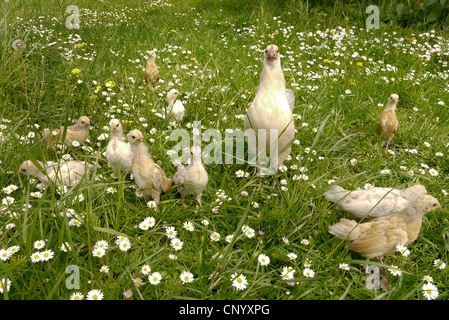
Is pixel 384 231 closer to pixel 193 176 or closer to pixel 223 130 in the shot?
pixel 193 176

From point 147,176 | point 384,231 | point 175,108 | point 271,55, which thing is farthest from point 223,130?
point 384,231

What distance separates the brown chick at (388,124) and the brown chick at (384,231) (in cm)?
152

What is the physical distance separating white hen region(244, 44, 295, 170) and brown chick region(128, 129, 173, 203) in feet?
3.36

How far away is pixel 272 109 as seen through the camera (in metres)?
3.32

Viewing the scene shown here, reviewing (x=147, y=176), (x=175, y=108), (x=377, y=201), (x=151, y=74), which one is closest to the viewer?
(x=377, y=201)

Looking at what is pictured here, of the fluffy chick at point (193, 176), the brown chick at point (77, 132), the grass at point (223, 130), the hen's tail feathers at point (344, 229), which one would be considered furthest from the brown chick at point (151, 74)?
the hen's tail feathers at point (344, 229)

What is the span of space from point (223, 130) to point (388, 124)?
1.98 metres

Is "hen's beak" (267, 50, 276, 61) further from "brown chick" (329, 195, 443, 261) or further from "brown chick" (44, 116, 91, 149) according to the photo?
"brown chick" (44, 116, 91, 149)

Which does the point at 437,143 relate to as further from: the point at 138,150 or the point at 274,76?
the point at 138,150

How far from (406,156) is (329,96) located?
1366 mm

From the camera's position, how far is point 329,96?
4848 mm

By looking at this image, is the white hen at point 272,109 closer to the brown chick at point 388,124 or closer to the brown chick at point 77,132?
the brown chick at point 388,124

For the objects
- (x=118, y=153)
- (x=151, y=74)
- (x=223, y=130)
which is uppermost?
(x=151, y=74)

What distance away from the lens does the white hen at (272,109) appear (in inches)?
130
